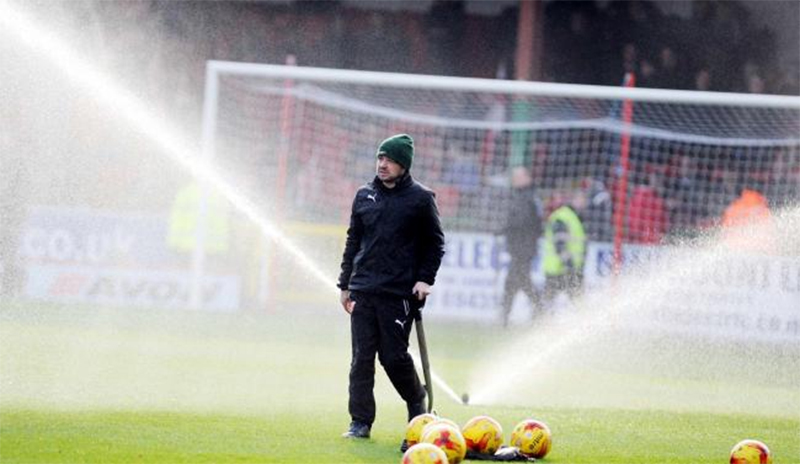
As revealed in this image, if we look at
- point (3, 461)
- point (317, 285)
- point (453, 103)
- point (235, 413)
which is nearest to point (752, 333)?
point (317, 285)

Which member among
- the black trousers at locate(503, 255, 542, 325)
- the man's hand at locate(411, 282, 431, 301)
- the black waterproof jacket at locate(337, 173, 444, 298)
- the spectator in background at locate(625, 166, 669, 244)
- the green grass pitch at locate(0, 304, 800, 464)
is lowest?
the green grass pitch at locate(0, 304, 800, 464)

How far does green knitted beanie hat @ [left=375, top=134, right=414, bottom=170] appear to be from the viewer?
9.25 metres

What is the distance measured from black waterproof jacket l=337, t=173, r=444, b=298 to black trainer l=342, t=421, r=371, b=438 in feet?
2.74

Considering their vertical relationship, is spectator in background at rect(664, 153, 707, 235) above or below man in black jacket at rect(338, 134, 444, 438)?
above

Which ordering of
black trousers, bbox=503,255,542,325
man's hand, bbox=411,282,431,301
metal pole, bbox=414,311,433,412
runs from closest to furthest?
1. man's hand, bbox=411,282,431,301
2. metal pole, bbox=414,311,433,412
3. black trousers, bbox=503,255,542,325

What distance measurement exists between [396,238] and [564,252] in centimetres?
1278

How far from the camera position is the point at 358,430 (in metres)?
9.31

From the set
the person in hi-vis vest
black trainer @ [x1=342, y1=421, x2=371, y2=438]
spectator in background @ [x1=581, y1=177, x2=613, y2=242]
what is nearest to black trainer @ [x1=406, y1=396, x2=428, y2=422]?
black trainer @ [x1=342, y1=421, x2=371, y2=438]

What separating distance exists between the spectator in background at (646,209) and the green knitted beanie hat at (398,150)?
13.4m

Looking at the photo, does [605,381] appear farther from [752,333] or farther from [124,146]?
[124,146]

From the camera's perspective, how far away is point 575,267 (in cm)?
2172

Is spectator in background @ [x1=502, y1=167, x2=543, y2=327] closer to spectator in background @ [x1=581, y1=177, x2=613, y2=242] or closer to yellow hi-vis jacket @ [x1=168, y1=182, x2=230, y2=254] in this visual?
spectator in background @ [x1=581, y1=177, x2=613, y2=242]

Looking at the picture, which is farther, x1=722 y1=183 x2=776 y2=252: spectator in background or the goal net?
the goal net

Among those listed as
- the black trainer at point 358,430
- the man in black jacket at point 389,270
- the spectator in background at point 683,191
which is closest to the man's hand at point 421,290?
the man in black jacket at point 389,270
